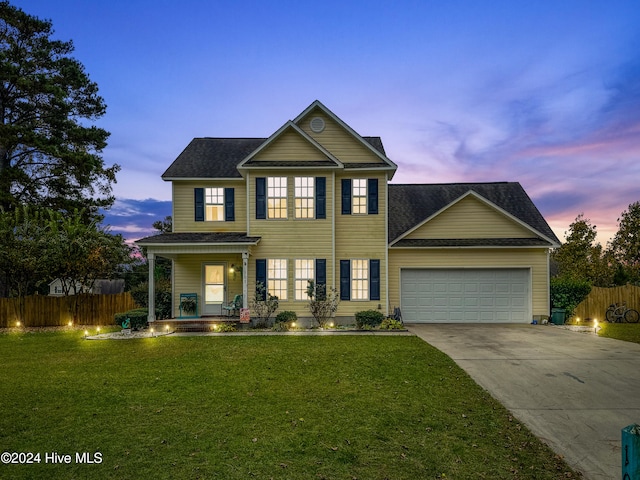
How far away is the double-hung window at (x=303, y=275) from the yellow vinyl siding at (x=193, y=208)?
313 cm

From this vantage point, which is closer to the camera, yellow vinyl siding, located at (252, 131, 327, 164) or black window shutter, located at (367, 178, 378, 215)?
yellow vinyl siding, located at (252, 131, 327, 164)

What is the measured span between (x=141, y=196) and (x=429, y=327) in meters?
120

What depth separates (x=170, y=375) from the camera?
25.6 ft

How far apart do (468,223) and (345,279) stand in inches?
247

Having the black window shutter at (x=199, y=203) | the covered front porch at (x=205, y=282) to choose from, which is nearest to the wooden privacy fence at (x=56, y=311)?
the covered front porch at (x=205, y=282)

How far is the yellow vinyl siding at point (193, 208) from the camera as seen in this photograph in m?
16.2

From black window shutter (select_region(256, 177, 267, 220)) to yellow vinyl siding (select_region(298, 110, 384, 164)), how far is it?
3196 millimetres

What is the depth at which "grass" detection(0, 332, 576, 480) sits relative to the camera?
411 centimetres

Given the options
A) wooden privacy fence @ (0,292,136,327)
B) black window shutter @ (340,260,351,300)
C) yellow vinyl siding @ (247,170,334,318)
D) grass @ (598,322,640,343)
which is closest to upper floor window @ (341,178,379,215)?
yellow vinyl siding @ (247,170,334,318)

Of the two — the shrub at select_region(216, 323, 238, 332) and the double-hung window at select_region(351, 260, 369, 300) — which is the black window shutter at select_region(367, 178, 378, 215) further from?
the shrub at select_region(216, 323, 238, 332)

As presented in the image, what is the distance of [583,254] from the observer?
28.3 metres

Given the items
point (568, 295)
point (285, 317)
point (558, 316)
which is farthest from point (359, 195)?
point (568, 295)

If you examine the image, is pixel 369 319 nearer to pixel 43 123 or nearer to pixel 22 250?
pixel 22 250

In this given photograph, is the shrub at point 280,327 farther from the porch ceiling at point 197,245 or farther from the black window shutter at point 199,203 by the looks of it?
the black window shutter at point 199,203
